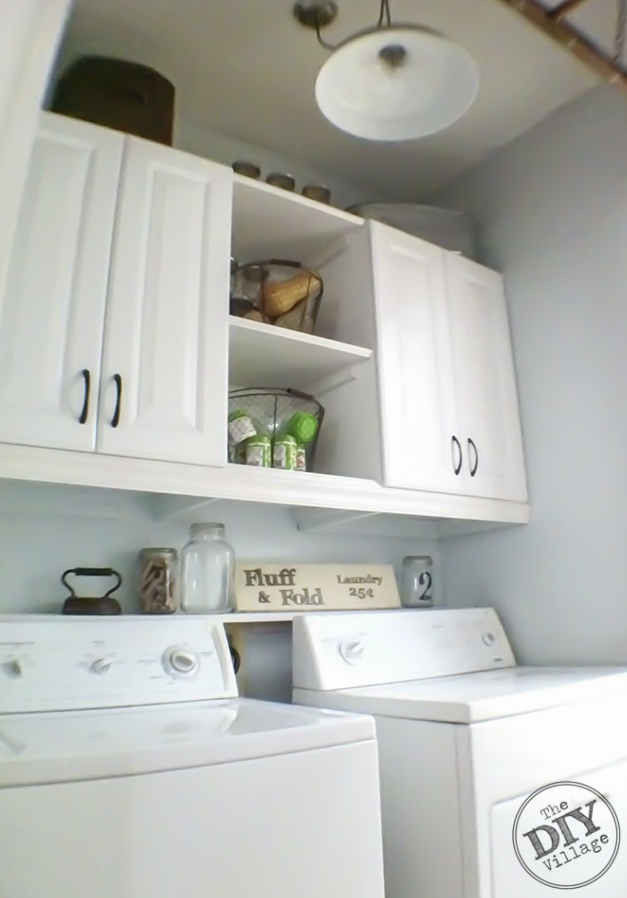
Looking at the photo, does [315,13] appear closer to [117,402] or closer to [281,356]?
[281,356]

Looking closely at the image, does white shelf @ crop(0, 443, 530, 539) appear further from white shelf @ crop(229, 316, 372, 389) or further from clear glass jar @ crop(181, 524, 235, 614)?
white shelf @ crop(229, 316, 372, 389)

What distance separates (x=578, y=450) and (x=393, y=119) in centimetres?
105

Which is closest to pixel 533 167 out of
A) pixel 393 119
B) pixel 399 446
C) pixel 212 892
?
pixel 393 119

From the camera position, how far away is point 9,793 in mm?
762

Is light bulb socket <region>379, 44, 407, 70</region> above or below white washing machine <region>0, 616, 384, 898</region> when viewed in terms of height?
above

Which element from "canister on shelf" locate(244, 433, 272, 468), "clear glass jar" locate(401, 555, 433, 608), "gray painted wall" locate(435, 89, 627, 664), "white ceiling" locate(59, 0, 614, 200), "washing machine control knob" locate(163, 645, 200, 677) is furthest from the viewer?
"clear glass jar" locate(401, 555, 433, 608)

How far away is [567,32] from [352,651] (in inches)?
61.0

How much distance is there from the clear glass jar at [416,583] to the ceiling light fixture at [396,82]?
122 centimetres

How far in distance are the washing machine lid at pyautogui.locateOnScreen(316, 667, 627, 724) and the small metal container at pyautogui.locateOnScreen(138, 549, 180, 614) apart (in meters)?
0.41

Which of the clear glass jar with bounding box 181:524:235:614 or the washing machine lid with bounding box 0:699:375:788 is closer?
the washing machine lid with bounding box 0:699:375:788

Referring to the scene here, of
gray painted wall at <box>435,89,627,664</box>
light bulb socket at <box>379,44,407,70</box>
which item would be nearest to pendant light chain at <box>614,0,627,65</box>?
gray painted wall at <box>435,89,627,664</box>

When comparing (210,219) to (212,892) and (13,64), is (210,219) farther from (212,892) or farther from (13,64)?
(212,892)

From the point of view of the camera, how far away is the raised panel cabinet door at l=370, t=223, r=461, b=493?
1.77m
